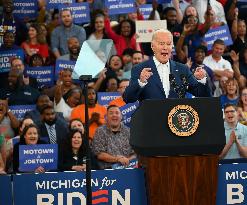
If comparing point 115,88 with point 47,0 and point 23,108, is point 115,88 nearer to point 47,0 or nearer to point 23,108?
point 23,108

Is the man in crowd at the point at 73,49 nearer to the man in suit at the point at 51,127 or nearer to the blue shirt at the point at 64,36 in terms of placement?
the blue shirt at the point at 64,36

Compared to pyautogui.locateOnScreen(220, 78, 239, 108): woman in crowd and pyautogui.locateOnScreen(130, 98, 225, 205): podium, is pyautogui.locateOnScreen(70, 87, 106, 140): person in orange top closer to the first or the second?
pyautogui.locateOnScreen(220, 78, 239, 108): woman in crowd

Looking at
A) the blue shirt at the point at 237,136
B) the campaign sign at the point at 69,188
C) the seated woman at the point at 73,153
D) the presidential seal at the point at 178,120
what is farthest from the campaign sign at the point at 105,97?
the presidential seal at the point at 178,120

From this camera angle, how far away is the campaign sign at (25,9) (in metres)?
12.4

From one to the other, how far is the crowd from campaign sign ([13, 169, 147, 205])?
2.32m

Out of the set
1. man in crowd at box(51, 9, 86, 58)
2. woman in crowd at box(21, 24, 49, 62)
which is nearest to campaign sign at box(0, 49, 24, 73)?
woman in crowd at box(21, 24, 49, 62)

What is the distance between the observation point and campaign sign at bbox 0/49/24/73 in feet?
36.6

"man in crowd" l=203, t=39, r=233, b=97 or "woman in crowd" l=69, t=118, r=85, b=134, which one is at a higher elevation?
"man in crowd" l=203, t=39, r=233, b=97

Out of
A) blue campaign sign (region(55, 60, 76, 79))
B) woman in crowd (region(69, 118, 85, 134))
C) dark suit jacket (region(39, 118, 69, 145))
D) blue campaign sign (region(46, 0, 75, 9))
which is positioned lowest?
dark suit jacket (region(39, 118, 69, 145))

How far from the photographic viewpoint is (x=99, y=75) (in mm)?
10961

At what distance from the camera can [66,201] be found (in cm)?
600

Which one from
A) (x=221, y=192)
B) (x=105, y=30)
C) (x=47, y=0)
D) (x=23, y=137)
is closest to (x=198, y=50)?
(x=105, y=30)

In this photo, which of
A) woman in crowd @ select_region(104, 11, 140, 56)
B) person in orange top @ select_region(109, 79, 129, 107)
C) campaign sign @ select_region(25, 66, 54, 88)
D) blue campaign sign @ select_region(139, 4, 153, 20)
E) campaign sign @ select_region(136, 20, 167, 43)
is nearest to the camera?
person in orange top @ select_region(109, 79, 129, 107)

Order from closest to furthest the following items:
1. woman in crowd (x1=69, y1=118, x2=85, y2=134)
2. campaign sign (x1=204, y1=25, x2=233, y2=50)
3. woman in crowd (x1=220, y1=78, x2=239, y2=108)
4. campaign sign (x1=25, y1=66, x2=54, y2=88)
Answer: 1. woman in crowd (x1=69, y1=118, x2=85, y2=134)
2. woman in crowd (x1=220, y1=78, x2=239, y2=108)
3. campaign sign (x1=25, y1=66, x2=54, y2=88)
4. campaign sign (x1=204, y1=25, x2=233, y2=50)
